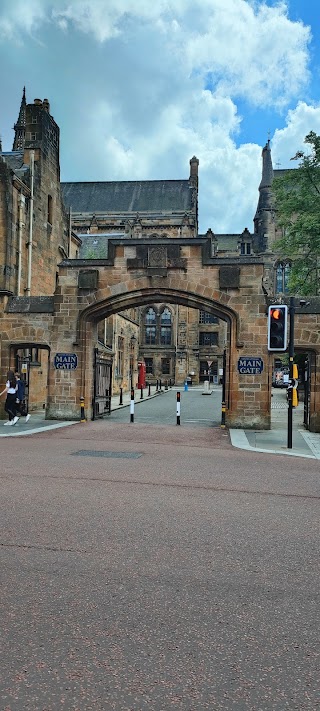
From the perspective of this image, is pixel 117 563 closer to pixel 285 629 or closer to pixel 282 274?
pixel 285 629

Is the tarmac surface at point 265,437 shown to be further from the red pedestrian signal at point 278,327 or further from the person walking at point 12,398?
the red pedestrian signal at point 278,327

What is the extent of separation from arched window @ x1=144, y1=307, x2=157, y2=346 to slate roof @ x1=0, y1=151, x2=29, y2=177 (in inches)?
1697

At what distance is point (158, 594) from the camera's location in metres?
3.97

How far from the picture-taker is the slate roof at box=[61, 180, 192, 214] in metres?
74.9

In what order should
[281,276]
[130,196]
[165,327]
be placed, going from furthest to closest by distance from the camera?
[130,196] → [165,327] → [281,276]

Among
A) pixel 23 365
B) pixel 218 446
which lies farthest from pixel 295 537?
pixel 23 365

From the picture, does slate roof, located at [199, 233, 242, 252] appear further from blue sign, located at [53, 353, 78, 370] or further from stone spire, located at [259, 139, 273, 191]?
blue sign, located at [53, 353, 78, 370]

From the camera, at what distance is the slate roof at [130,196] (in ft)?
246

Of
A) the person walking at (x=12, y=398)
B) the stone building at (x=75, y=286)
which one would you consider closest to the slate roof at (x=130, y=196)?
the stone building at (x=75, y=286)

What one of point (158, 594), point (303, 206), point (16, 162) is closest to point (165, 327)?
point (303, 206)

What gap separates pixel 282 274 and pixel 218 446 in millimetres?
58361

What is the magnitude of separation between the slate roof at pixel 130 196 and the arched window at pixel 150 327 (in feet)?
48.4

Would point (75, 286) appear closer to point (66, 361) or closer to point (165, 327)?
point (66, 361)

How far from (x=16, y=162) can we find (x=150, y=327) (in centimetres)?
4435
